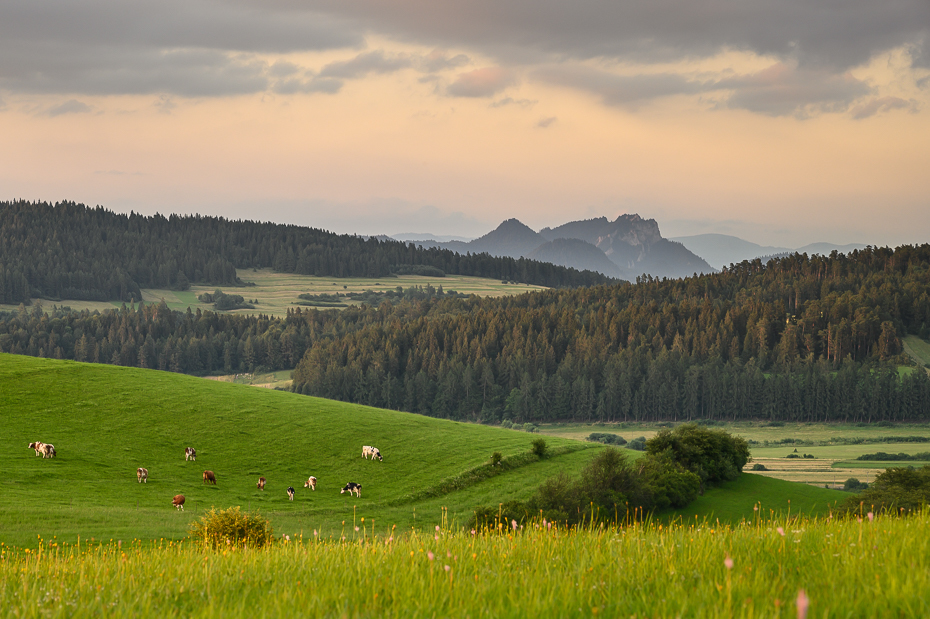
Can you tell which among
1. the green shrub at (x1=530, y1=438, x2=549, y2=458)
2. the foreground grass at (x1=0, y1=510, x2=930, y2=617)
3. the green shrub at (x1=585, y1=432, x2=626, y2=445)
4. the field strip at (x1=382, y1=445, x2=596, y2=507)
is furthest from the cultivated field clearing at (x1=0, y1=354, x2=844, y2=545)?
the green shrub at (x1=585, y1=432, x2=626, y2=445)

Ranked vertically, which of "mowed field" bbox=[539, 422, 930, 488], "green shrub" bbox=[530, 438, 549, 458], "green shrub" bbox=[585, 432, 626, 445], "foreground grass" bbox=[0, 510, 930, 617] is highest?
"foreground grass" bbox=[0, 510, 930, 617]

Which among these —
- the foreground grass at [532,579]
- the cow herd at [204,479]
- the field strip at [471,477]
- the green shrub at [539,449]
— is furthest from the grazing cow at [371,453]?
the foreground grass at [532,579]

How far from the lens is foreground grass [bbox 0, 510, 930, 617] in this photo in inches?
229

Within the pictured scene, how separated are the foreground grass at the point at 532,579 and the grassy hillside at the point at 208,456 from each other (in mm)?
28155

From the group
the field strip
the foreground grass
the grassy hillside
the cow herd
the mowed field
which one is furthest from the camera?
the mowed field

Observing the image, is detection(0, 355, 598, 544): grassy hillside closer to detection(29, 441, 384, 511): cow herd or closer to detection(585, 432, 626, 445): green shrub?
detection(29, 441, 384, 511): cow herd

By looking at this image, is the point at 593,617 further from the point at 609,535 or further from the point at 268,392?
the point at 268,392

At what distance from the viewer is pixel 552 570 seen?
7418mm

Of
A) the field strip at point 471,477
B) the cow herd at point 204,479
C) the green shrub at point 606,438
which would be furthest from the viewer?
the green shrub at point 606,438

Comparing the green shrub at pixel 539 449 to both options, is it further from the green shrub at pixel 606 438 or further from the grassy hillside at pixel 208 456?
the green shrub at pixel 606 438

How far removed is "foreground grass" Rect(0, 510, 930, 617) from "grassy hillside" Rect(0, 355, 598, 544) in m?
28.2

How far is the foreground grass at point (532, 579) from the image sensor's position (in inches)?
229

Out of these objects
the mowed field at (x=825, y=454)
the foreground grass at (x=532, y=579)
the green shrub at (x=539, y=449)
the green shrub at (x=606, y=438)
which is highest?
the foreground grass at (x=532, y=579)

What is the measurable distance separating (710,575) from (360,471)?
175 feet
